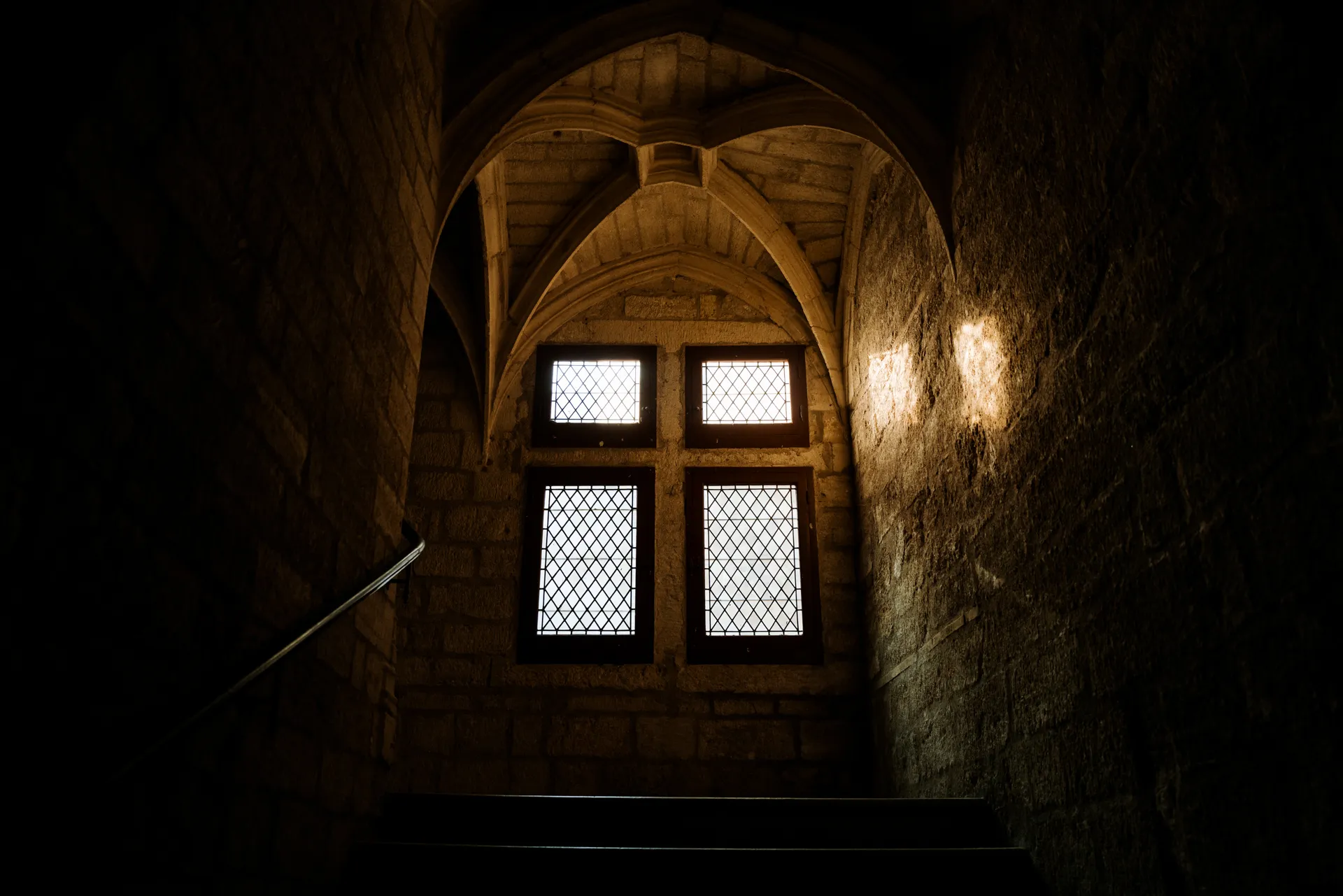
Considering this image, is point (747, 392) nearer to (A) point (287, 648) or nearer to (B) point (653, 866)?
(B) point (653, 866)

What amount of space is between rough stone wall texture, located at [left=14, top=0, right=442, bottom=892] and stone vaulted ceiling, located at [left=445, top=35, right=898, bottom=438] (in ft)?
6.42

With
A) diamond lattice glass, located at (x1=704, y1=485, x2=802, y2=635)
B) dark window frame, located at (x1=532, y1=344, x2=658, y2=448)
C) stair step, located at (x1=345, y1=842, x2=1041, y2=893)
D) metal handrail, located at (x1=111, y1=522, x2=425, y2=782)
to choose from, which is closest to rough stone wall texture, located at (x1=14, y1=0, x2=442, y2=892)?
metal handrail, located at (x1=111, y1=522, x2=425, y2=782)

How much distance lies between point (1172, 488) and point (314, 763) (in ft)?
6.84

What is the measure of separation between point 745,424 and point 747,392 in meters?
0.25

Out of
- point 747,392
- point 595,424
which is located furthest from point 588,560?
point 747,392

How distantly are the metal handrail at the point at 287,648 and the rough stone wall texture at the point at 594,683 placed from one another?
2.36 metres

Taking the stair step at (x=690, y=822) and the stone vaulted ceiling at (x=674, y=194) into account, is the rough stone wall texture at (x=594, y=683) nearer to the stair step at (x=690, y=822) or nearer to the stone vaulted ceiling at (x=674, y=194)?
the stone vaulted ceiling at (x=674, y=194)

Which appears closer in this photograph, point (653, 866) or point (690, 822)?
point (653, 866)

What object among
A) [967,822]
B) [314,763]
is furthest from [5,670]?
[967,822]

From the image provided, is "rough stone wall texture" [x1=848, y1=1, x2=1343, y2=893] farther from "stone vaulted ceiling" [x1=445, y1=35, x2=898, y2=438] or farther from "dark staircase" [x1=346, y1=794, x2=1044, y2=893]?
"stone vaulted ceiling" [x1=445, y1=35, x2=898, y2=438]

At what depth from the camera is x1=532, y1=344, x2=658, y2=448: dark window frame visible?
585 cm

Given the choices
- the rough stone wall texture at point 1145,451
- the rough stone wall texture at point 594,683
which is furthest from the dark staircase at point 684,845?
the rough stone wall texture at point 594,683

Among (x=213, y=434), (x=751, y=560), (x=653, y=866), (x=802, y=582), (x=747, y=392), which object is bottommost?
(x=653, y=866)

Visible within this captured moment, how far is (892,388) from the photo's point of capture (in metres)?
4.59
